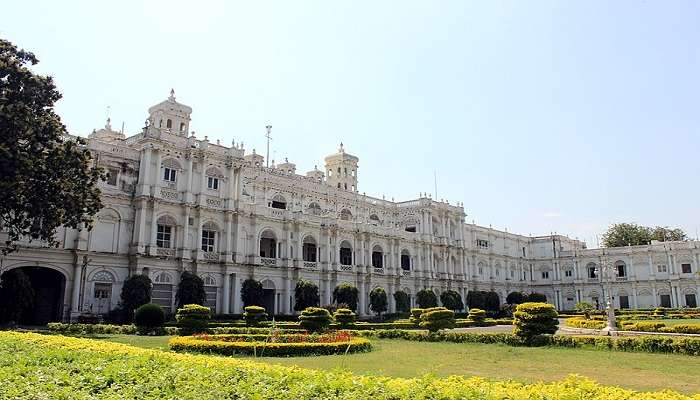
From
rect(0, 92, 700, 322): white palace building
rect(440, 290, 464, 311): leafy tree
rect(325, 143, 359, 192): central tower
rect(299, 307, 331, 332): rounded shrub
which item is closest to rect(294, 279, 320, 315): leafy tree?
rect(0, 92, 700, 322): white palace building

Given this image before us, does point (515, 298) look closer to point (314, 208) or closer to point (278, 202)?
point (314, 208)

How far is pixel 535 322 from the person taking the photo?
78.2 feet

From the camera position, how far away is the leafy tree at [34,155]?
76.9 ft

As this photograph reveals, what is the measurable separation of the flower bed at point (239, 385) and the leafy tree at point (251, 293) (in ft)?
105

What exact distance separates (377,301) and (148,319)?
25.1 metres

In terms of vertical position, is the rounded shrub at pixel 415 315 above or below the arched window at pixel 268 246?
below

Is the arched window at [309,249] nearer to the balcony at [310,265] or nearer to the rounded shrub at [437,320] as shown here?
the balcony at [310,265]

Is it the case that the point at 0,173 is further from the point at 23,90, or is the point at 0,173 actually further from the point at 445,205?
the point at 445,205

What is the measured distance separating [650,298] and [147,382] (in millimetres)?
80003

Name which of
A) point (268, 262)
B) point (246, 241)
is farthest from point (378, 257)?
point (246, 241)

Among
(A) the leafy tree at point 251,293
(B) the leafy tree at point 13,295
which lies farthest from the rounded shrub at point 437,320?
(B) the leafy tree at point 13,295

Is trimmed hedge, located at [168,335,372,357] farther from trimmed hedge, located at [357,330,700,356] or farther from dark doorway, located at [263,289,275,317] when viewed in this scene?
dark doorway, located at [263,289,275,317]

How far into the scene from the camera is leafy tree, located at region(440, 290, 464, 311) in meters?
57.0

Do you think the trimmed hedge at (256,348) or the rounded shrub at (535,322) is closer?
the trimmed hedge at (256,348)
